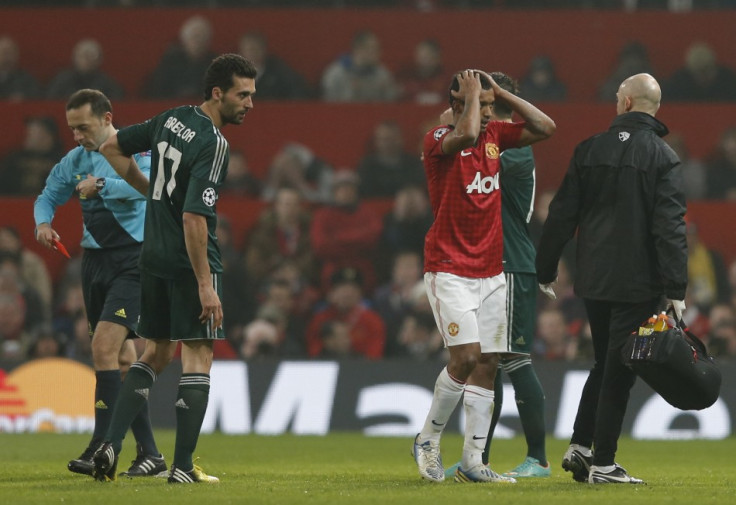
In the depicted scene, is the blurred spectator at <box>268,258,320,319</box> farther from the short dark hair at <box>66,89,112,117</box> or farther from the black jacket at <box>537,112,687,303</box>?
the black jacket at <box>537,112,687,303</box>

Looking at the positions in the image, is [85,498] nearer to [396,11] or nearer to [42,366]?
[42,366]

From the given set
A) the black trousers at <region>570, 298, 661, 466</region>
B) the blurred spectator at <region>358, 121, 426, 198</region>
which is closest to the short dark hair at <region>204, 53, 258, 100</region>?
the black trousers at <region>570, 298, 661, 466</region>

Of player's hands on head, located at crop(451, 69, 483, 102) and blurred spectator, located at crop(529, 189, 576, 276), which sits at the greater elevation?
blurred spectator, located at crop(529, 189, 576, 276)

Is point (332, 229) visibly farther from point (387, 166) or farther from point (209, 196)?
point (209, 196)

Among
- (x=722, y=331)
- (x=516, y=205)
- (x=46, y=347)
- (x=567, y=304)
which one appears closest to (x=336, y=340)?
(x=567, y=304)

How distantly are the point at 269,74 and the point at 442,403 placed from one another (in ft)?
33.4

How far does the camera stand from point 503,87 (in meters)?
7.54

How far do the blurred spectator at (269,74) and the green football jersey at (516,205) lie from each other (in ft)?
29.6

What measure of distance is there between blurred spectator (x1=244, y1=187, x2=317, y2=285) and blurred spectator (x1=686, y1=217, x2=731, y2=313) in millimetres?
4256

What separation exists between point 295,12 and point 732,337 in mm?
7136

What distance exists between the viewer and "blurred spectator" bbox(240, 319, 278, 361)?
13914mm

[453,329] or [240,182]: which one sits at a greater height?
[240,182]

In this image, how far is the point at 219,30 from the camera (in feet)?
55.6

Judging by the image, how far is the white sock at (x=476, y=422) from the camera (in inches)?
275
